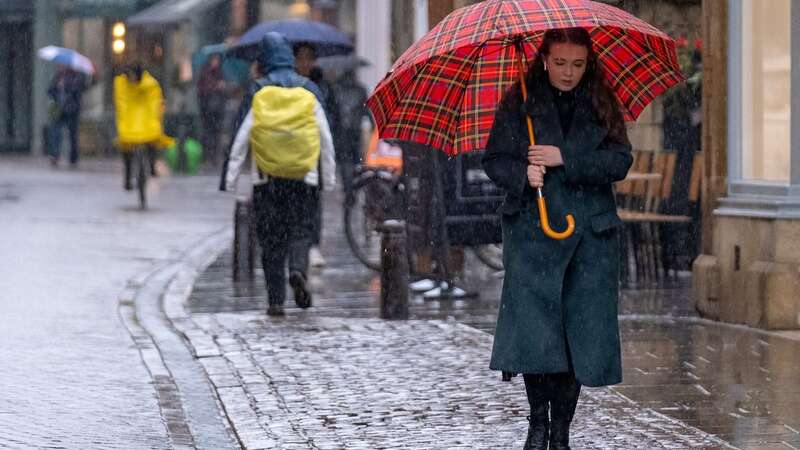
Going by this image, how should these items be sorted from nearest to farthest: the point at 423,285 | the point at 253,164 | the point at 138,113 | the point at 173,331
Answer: the point at 173,331
the point at 253,164
the point at 423,285
the point at 138,113

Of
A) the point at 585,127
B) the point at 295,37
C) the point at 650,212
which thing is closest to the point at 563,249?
the point at 585,127

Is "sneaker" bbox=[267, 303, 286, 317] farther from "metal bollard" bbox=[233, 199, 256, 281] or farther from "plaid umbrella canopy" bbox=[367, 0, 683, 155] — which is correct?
"plaid umbrella canopy" bbox=[367, 0, 683, 155]

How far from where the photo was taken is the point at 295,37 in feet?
53.4

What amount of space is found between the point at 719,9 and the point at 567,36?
4898 millimetres

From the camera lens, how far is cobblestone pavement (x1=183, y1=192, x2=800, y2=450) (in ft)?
24.7

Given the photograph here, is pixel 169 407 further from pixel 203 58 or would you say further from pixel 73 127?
pixel 73 127

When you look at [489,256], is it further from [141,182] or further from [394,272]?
[141,182]

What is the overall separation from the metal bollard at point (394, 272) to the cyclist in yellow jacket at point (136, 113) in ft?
40.9

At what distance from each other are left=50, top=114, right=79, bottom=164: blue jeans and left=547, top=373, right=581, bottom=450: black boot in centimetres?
2743

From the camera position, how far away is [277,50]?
11.5 m

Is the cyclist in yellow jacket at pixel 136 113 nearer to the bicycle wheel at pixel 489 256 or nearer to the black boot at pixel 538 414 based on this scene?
the bicycle wheel at pixel 489 256

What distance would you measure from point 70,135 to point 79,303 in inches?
842

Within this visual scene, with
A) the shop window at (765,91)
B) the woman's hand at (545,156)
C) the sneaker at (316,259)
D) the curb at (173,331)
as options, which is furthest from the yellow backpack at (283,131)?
the woman's hand at (545,156)

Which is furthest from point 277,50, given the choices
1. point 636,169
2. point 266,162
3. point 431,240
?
point 636,169
